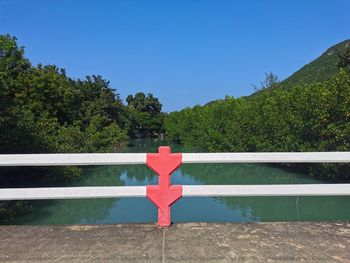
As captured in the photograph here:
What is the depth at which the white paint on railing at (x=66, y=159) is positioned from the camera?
4.68 m

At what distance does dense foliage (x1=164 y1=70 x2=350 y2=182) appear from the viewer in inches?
668

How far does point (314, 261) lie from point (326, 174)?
14906 mm

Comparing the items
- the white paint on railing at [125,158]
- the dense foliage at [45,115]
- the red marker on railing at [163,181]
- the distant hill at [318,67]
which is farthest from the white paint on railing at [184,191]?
the distant hill at [318,67]

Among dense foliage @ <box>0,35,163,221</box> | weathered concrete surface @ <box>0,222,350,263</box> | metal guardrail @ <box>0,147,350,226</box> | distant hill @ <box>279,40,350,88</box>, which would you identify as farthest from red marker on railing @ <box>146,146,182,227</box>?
distant hill @ <box>279,40,350,88</box>

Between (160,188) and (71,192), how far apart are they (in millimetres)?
1024

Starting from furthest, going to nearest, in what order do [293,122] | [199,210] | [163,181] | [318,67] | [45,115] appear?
[318,67] < [45,115] < [293,122] < [199,210] < [163,181]

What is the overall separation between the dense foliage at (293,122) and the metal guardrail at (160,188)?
42.3 ft

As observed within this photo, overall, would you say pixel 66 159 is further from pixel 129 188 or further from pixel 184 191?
pixel 184 191

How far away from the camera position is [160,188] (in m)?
4.67

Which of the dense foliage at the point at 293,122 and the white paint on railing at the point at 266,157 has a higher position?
the dense foliage at the point at 293,122

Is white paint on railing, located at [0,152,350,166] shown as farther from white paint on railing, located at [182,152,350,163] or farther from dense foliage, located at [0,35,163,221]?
dense foliage, located at [0,35,163,221]

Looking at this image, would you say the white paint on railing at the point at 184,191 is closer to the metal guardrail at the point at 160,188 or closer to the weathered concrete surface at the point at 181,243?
the metal guardrail at the point at 160,188

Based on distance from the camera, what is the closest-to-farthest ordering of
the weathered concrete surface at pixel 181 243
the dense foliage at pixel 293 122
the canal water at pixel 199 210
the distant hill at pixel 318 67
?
the weathered concrete surface at pixel 181 243
the canal water at pixel 199 210
the dense foliage at pixel 293 122
the distant hill at pixel 318 67

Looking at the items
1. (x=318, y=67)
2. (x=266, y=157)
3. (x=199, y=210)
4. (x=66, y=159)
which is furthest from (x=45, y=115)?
(x=318, y=67)
